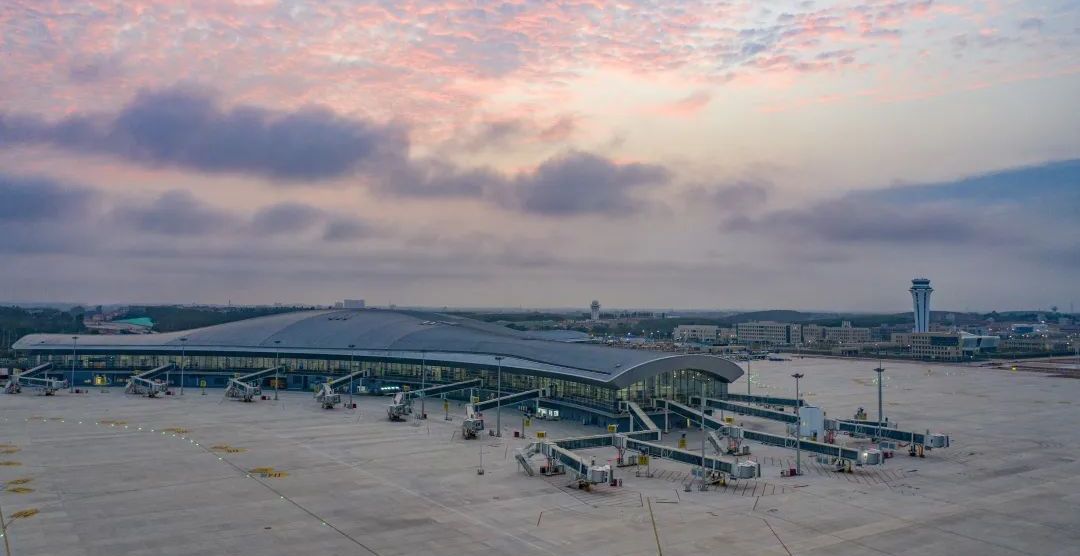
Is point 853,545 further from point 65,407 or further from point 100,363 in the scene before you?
point 100,363

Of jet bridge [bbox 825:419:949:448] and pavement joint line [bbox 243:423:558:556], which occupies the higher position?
jet bridge [bbox 825:419:949:448]

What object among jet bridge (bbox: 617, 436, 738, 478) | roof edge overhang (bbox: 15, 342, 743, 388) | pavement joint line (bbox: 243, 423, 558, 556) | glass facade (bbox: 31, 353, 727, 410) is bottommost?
pavement joint line (bbox: 243, 423, 558, 556)

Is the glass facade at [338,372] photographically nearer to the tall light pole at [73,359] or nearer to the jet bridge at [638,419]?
the tall light pole at [73,359]

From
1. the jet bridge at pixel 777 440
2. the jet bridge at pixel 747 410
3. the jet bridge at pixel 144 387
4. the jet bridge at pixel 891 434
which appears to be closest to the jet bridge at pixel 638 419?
the jet bridge at pixel 777 440

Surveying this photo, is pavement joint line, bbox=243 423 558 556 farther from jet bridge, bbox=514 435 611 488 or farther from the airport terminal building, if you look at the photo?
the airport terminal building

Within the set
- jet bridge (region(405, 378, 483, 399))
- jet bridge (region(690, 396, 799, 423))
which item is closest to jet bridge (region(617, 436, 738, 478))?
jet bridge (region(690, 396, 799, 423))
